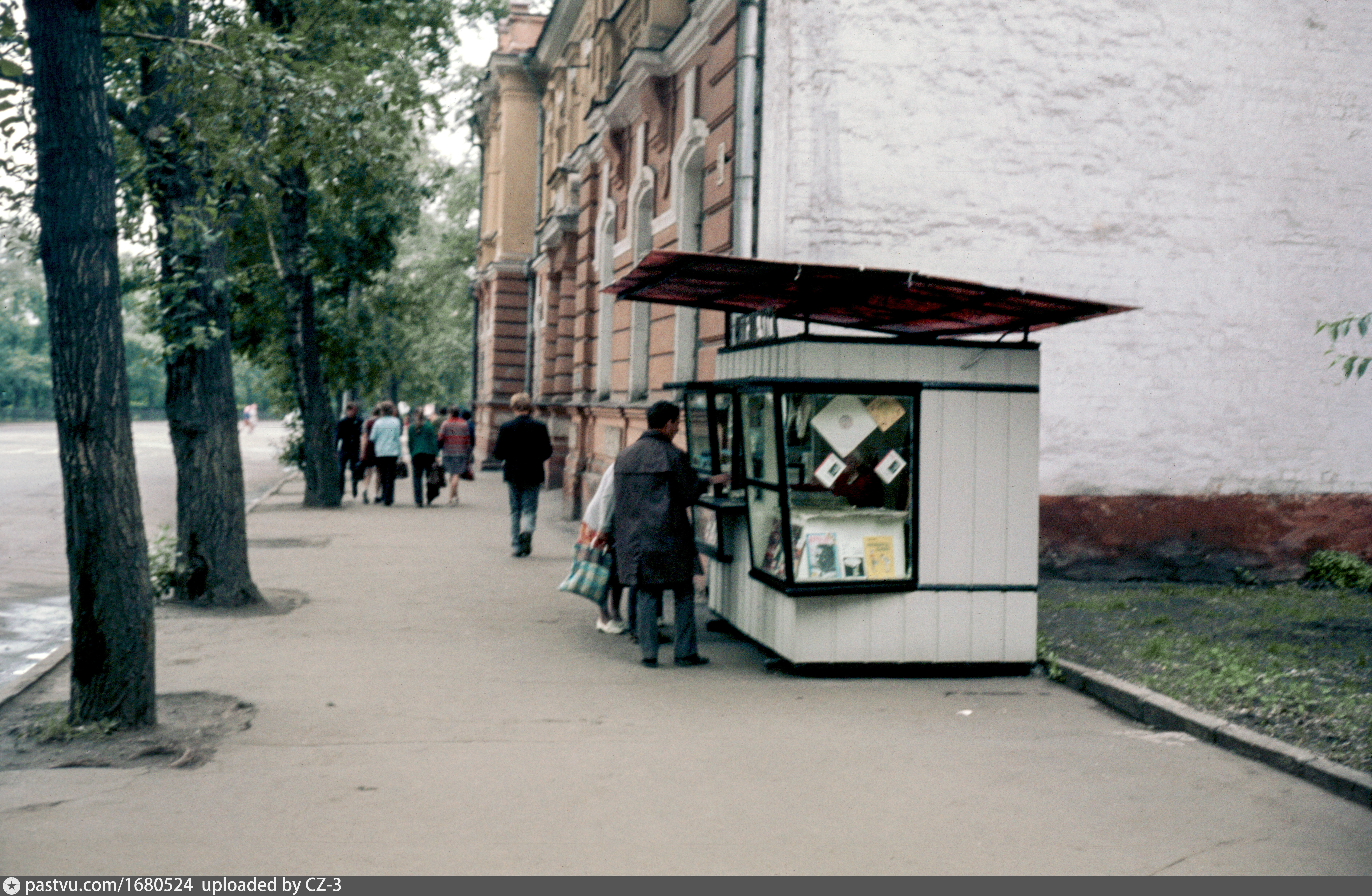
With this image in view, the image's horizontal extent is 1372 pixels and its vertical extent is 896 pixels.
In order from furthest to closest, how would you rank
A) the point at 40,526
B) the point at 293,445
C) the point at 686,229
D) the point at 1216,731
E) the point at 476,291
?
1. the point at 476,291
2. the point at 293,445
3. the point at 40,526
4. the point at 686,229
5. the point at 1216,731

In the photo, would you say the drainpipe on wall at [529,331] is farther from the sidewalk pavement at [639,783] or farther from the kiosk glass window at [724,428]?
the sidewalk pavement at [639,783]

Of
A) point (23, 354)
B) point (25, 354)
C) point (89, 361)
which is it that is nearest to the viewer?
point (89, 361)

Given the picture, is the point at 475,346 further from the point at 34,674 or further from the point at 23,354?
the point at 23,354

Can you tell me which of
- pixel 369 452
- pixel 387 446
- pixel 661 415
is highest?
pixel 661 415

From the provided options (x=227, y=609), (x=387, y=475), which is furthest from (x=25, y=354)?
(x=227, y=609)

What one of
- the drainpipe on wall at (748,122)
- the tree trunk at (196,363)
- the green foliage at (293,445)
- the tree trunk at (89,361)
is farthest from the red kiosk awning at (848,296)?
the green foliage at (293,445)

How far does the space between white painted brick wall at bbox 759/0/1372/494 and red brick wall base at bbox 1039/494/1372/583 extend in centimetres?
16

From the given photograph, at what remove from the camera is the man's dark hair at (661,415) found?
8.45 metres

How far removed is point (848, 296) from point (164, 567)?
5995 millimetres

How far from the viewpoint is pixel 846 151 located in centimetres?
1159

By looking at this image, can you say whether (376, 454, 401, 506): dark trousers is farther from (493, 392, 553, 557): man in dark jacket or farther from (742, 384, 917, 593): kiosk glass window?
(742, 384, 917, 593): kiosk glass window

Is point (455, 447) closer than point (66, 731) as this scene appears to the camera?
No

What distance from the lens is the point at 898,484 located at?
805 centimetres

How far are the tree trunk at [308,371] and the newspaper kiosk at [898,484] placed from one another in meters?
12.3
